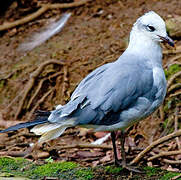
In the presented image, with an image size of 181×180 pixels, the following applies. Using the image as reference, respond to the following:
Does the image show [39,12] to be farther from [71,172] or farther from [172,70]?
[71,172]

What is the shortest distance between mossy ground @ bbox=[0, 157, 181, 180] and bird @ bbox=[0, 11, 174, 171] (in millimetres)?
139

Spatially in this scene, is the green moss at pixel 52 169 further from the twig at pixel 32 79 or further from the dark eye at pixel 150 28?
the twig at pixel 32 79

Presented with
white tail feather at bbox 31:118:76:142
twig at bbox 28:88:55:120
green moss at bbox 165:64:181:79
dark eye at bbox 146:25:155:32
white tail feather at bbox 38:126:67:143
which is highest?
dark eye at bbox 146:25:155:32

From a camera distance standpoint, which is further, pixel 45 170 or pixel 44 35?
pixel 44 35

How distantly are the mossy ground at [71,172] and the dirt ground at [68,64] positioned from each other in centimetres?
49

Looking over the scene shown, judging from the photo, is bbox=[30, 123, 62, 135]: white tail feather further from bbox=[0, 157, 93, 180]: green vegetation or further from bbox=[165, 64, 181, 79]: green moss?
bbox=[165, 64, 181, 79]: green moss

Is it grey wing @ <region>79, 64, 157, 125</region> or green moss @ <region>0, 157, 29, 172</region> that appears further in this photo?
green moss @ <region>0, 157, 29, 172</region>

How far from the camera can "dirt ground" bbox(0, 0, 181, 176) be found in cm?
466

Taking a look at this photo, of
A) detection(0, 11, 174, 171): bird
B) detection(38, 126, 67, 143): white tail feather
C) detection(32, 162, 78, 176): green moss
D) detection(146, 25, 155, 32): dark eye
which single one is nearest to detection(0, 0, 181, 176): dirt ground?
detection(32, 162, 78, 176): green moss

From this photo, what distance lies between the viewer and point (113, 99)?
333 cm

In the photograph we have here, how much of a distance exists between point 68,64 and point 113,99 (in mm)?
2667

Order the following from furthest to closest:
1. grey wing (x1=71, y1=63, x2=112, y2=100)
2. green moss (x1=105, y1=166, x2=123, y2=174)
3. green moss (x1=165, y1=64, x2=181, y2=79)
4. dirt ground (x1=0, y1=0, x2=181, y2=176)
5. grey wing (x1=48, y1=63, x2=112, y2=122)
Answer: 1. green moss (x1=165, y1=64, x2=181, y2=79)
2. dirt ground (x1=0, y1=0, x2=181, y2=176)
3. green moss (x1=105, y1=166, x2=123, y2=174)
4. grey wing (x1=71, y1=63, x2=112, y2=100)
5. grey wing (x1=48, y1=63, x2=112, y2=122)

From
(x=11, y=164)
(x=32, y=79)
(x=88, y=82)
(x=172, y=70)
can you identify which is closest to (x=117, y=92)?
(x=88, y=82)

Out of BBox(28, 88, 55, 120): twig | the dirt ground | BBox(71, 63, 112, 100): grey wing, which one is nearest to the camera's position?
BBox(71, 63, 112, 100): grey wing
